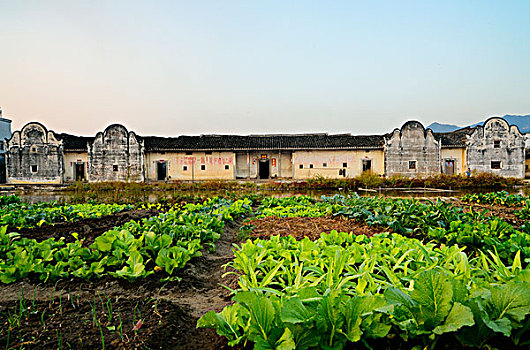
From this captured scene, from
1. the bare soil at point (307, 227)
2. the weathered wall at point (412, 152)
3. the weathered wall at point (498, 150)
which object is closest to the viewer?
the bare soil at point (307, 227)

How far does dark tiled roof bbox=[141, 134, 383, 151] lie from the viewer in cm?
3266

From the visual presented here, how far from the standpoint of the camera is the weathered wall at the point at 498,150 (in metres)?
32.0

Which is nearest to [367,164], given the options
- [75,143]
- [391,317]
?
[75,143]

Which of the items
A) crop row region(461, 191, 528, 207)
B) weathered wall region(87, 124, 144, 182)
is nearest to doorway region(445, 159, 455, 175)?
crop row region(461, 191, 528, 207)

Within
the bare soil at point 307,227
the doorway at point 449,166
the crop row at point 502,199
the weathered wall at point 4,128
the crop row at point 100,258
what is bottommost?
the crop row at point 502,199

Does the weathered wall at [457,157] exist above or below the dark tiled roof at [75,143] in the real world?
below

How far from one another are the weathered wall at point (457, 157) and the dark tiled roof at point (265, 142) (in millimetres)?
5689

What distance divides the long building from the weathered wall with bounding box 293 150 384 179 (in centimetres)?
7

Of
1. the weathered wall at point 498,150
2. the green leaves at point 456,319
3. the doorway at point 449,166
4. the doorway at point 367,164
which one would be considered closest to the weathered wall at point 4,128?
the doorway at point 367,164

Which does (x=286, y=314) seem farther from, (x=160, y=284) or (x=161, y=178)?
(x=161, y=178)

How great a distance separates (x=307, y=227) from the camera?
6539 millimetres

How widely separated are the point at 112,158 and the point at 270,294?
3259 centimetres

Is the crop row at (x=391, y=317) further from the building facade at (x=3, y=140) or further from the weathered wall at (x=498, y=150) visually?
the building facade at (x=3, y=140)

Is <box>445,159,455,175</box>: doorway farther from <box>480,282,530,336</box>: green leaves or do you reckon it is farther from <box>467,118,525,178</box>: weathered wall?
<box>480,282,530,336</box>: green leaves
